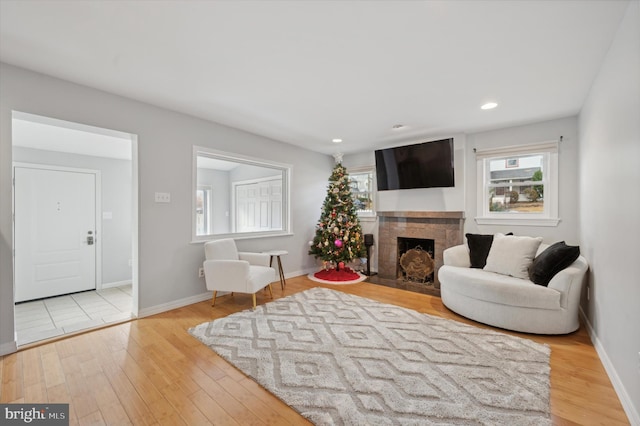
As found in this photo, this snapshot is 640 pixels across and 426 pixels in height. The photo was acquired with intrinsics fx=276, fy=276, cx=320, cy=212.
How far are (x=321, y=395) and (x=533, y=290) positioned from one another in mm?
2335

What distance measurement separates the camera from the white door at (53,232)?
154 inches

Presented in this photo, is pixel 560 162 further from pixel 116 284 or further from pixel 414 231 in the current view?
pixel 116 284

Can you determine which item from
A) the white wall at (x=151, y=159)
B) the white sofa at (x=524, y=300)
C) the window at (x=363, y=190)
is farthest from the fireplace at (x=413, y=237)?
the white wall at (x=151, y=159)

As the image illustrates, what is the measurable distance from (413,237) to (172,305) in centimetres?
387

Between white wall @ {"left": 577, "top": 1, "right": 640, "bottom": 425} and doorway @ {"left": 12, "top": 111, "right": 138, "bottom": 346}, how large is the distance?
4.26 meters

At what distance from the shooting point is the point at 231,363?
223 centimetres

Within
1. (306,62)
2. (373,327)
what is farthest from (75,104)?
(373,327)

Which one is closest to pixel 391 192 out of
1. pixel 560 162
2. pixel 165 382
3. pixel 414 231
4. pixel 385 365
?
pixel 414 231

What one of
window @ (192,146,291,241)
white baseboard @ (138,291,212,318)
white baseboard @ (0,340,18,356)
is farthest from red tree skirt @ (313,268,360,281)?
white baseboard @ (0,340,18,356)

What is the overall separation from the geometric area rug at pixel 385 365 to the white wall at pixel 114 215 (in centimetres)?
289

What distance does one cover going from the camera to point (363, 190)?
231 inches

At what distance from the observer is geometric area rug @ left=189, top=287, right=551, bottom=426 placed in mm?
1691

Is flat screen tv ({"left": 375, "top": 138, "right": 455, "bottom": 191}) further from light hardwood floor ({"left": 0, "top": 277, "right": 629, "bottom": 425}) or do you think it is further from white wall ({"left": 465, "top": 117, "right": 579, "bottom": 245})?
light hardwood floor ({"left": 0, "top": 277, "right": 629, "bottom": 425})

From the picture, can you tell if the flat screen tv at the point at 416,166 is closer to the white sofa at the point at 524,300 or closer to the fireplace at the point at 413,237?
the fireplace at the point at 413,237
